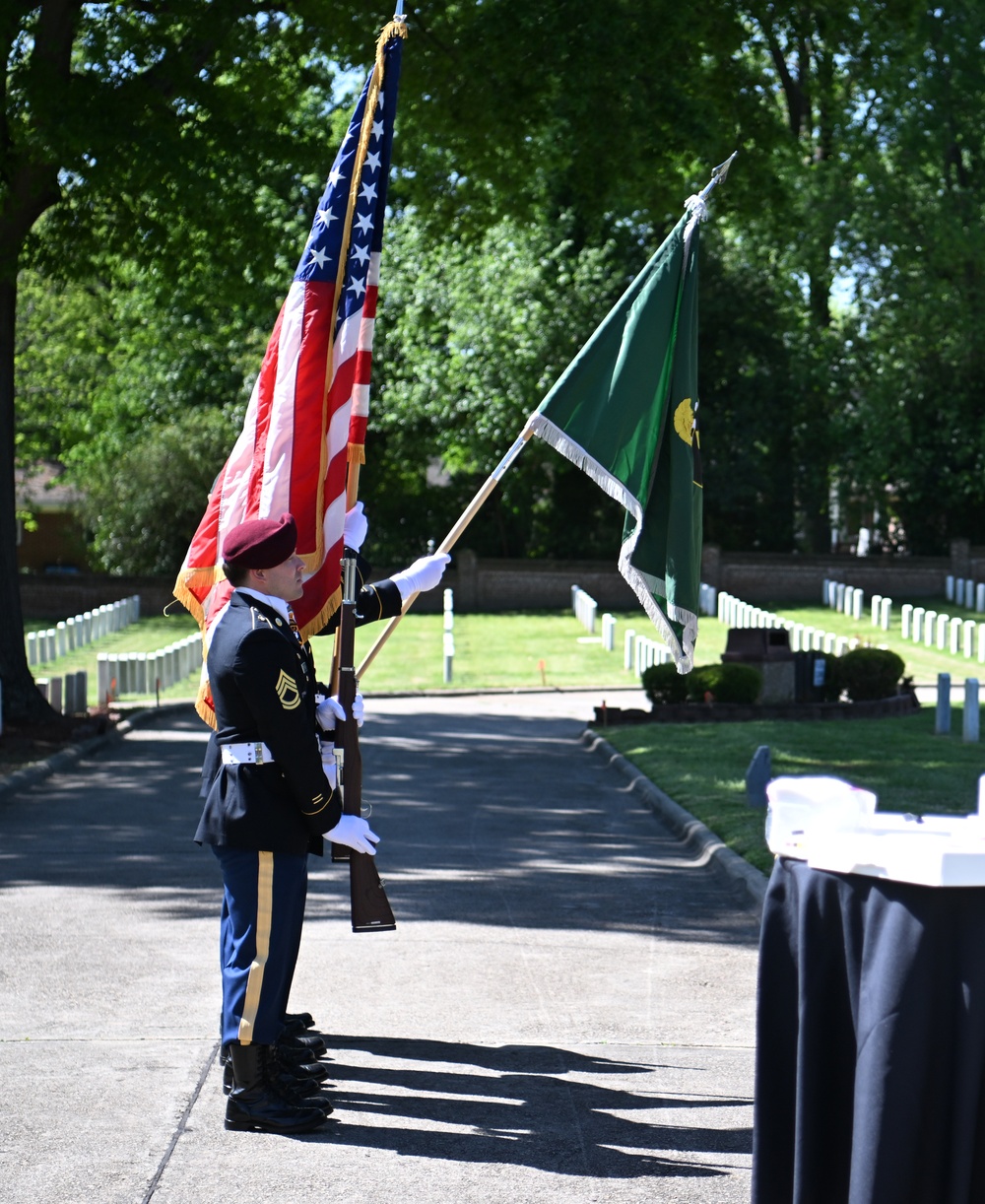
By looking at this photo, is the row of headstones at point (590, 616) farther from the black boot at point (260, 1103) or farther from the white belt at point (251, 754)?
the black boot at point (260, 1103)

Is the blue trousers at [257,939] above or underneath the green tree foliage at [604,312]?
underneath

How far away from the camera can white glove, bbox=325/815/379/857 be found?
17.7 ft

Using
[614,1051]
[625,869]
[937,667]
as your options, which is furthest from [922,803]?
[937,667]

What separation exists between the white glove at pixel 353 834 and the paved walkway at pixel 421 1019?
956mm

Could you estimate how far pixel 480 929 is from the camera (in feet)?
27.2

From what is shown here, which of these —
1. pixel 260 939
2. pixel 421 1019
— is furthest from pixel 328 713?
pixel 421 1019

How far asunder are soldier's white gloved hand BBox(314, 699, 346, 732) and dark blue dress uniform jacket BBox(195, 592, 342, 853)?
0.10m

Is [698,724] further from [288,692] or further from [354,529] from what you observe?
[288,692]

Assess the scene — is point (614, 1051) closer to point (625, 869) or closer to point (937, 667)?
point (625, 869)

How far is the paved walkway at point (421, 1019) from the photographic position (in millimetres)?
4863

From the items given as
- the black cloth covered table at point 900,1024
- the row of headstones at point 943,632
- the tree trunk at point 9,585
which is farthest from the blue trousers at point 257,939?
the row of headstones at point 943,632

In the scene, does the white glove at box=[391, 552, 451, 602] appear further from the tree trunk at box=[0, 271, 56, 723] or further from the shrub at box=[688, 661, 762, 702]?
the shrub at box=[688, 661, 762, 702]

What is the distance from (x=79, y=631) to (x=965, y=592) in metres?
21.1

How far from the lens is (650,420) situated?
6.23 metres
